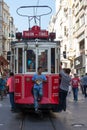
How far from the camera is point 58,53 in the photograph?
641 inches

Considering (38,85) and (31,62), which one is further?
(31,62)

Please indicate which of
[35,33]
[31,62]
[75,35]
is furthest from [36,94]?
[75,35]

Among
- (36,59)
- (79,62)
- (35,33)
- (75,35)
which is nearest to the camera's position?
(36,59)

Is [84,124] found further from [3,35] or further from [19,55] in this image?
[3,35]

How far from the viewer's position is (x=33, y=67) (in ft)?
52.3

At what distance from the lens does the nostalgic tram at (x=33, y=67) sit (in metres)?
15.6

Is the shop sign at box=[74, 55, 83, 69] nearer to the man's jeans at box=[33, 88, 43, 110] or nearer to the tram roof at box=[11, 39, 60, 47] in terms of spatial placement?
the tram roof at box=[11, 39, 60, 47]

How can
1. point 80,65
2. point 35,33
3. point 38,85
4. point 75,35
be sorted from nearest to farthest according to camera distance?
point 38,85 → point 35,33 → point 80,65 → point 75,35

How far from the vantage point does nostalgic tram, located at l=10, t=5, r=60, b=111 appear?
1564 cm

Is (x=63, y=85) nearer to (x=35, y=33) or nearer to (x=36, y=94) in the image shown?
(x=36, y=94)

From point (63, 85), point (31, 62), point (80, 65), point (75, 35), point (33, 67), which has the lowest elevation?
point (80, 65)

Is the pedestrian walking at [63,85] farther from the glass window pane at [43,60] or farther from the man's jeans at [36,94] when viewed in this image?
the man's jeans at [36,94]

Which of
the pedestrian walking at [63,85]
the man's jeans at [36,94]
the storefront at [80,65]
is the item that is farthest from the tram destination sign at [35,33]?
the storefront at [80,65]

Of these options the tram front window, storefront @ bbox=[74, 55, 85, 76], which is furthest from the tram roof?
storefront @ bbox=[74, 55, 85, 76]
